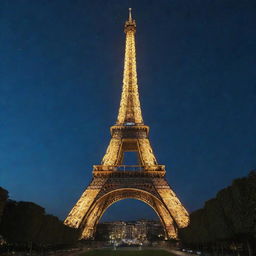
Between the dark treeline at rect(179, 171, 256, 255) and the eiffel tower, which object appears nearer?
the dark treeline at rect(179, 171, 256, 255)

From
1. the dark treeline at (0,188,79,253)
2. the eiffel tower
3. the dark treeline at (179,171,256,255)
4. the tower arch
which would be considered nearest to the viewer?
the dark treeline at (179,171,256,255)

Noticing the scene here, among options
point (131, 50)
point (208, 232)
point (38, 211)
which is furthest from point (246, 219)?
point (131, 50)

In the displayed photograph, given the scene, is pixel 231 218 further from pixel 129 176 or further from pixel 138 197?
pixel 138 197

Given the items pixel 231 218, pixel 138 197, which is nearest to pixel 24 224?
pixel 231 218

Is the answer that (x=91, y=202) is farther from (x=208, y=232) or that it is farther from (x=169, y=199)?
(x=208, y=232)

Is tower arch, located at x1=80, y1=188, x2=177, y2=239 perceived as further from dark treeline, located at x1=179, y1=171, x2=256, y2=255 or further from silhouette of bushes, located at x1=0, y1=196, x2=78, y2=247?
silhouette of bushes, located at x1=0, y1=196, x2=78, y2=247

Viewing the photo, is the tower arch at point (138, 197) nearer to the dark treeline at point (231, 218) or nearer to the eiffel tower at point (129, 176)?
the eiffel tower at point (129, 176)

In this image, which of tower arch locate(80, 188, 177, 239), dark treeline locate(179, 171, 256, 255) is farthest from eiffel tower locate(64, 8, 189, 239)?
dark treeline locate(179, 171, 256, 255)
